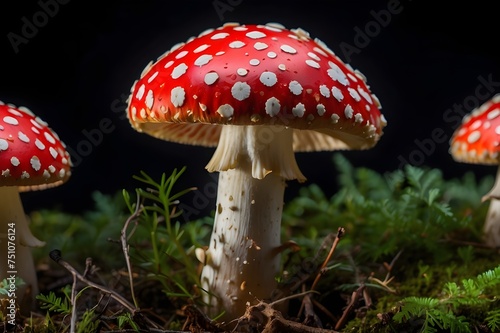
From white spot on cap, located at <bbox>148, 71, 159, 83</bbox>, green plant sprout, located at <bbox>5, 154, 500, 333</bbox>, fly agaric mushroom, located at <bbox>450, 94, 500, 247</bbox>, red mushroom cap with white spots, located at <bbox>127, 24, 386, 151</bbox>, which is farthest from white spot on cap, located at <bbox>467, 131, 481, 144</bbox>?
white spot on cap, located at <bbox>148, 71, 159, 83</bbox>

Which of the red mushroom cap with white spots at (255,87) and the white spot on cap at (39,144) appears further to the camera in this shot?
the white spot on cap at (39,144)

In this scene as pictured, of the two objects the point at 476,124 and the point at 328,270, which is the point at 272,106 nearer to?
the point at 328,270

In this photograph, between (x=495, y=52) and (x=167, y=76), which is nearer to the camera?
(x=167, y=76)

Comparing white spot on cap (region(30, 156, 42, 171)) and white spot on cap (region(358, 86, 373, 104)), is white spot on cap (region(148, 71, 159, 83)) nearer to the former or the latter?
white spot on cap (region(30, 156, 42, 171))

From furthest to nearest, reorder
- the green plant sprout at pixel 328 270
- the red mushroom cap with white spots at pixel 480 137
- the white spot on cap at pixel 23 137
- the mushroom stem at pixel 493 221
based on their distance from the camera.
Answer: the mushroom stem at pixel 493 221 < the red mushroom cap with white spots at pixel 480 137 < the white spot on cap at pixel 23 137 < the green plant sprout at pixel 328 270

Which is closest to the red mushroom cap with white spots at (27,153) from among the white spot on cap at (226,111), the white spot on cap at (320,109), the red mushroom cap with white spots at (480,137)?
the white spot on cap at (226,111)

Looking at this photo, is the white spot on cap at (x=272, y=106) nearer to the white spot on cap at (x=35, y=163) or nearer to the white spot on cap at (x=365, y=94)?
the white spot on cap at (x=365, y=94)

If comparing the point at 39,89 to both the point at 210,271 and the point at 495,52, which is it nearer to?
the point at 210,271

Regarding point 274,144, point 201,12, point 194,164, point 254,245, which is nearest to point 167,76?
point 274,144
